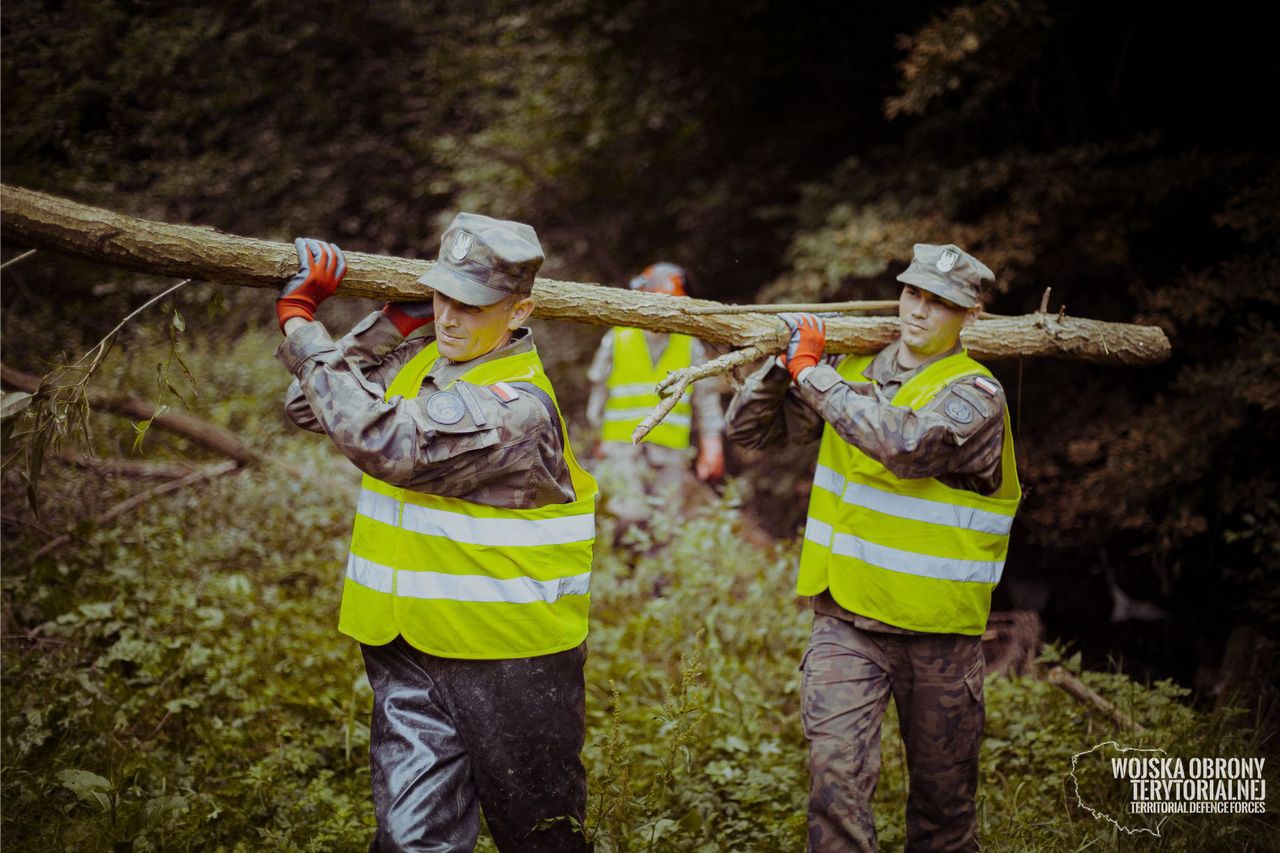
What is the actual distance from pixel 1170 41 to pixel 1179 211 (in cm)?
107

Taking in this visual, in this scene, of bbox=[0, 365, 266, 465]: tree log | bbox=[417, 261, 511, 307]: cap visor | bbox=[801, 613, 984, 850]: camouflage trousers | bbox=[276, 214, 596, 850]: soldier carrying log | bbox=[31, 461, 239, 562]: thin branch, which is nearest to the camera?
bbox=[276, 214, 596, 850]: soldier carrying log

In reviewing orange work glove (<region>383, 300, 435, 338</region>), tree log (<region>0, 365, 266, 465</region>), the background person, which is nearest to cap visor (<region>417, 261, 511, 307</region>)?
orange work glove (<region>383, 300, 435, 338</region>)

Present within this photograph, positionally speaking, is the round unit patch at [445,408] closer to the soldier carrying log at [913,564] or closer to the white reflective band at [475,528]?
the white reflective band at [475,528]

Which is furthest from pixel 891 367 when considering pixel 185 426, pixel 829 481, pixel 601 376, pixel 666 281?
pixel 185 426

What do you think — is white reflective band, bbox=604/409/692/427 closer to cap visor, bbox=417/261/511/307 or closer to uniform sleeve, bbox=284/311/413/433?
uniform sleeve, bbox=284/311/413/433

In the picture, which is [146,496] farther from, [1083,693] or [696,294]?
[1083,693]

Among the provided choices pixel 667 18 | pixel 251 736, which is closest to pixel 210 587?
pixel 251 736

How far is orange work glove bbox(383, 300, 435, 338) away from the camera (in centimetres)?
292

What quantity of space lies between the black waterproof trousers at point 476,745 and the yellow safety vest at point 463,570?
9 centimetres

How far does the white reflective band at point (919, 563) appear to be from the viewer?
3027 mm

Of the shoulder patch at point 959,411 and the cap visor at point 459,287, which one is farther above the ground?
the cap visor at point 459,287

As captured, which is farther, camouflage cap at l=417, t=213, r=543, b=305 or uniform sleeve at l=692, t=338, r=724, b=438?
uniform sleeve at l=692, t=338, r=724, b=438

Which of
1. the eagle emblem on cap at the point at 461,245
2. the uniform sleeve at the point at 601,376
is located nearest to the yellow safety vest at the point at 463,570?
the eagle emblem on cap at the point at 461,245

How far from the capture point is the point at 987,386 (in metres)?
3.04
